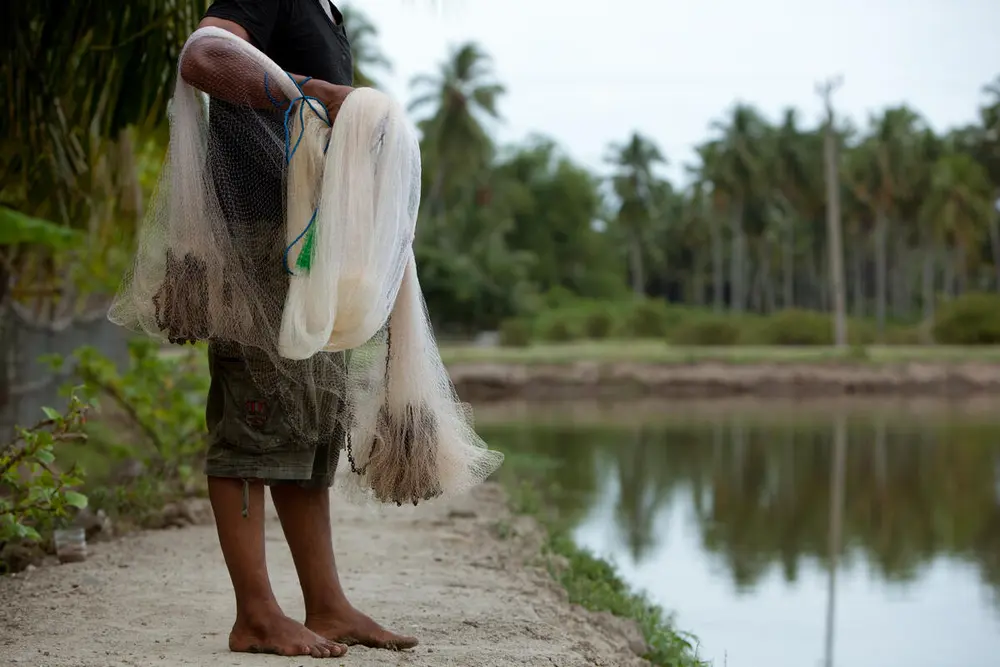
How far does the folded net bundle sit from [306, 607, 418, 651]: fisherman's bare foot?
0.32 m

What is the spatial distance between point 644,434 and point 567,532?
7.98m

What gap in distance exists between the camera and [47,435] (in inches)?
149

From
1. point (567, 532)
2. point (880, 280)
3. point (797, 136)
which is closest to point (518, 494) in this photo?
point (567, 532)

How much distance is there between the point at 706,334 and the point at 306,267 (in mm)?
30880

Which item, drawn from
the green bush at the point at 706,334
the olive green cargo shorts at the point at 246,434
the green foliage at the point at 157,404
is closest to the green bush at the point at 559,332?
the green bush at the point at 706,334

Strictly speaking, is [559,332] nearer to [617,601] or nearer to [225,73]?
[617,601]

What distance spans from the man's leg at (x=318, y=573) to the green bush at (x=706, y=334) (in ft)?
100

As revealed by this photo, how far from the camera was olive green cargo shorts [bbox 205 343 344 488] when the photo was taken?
3.01m

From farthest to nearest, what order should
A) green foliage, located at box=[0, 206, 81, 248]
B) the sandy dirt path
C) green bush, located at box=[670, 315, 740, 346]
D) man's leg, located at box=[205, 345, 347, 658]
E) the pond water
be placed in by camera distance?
1. green bush, located at box=[670, 315, 740, 346]
2. the pond water
3. green foliage, located at box=[0, 206, 81, 248]
4. the sandy dirt path
5. man's leg, located at box=[205, 345, 347, 658]

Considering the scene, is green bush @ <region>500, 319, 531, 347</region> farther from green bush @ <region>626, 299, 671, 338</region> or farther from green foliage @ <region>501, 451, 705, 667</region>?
green foliage @ <region>501, 451, 705, 667</region>

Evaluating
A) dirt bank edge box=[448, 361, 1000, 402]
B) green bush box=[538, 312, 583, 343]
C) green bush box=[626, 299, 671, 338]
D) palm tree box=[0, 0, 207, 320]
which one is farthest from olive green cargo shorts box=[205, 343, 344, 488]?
green bush box=[626, 299, 671, 338]

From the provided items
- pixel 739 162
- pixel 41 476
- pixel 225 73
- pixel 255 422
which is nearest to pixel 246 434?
pixel 255 422

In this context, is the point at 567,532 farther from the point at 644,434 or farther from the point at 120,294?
the point at 644,434

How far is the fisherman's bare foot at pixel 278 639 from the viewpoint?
2977mm
